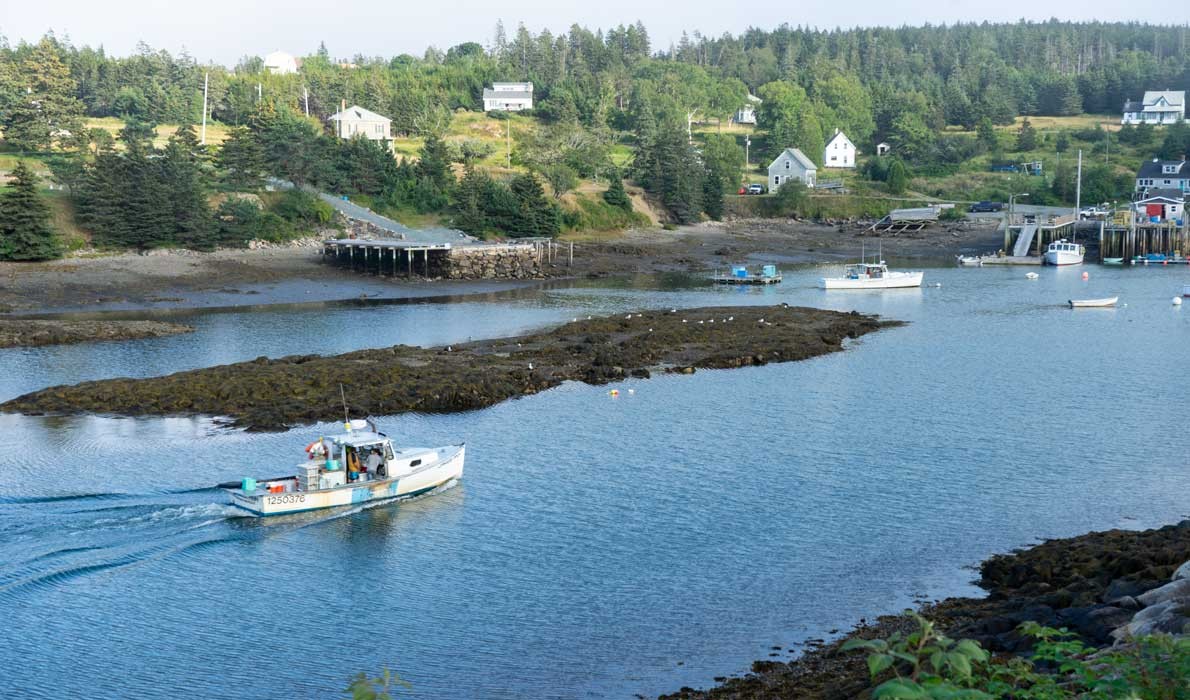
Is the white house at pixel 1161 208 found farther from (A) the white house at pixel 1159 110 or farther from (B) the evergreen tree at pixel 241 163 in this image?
(B) the evergreen tree at pixel 241 163

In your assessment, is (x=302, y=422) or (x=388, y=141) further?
(x=388, y=141)

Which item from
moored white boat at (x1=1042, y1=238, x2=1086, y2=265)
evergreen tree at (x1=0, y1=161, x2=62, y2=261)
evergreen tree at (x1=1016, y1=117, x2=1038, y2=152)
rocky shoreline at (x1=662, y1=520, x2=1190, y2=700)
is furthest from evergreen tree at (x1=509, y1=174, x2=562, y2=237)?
evergreen tree at (x1=1016, y1=117, x2=1038, y2=152)

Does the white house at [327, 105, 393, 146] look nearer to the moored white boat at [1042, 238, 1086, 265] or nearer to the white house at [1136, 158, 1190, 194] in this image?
the moored white boat at [1042, 238, 1086, 265]

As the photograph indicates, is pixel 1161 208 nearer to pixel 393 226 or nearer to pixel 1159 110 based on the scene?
pixel 393 226

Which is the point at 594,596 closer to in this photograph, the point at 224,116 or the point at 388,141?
the point at 388,141

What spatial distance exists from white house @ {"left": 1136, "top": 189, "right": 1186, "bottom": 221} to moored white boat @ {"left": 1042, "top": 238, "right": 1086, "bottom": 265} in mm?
8203

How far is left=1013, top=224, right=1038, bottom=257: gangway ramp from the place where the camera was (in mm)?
95250

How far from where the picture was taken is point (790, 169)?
400 ft

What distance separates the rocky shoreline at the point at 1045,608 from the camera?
17.4 meters

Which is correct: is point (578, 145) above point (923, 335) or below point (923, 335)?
above

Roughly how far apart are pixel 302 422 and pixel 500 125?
10122 cm

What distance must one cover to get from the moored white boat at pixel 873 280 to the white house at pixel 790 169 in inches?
1797

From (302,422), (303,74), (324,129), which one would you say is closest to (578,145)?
(324,129)

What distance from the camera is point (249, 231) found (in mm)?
78562
